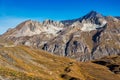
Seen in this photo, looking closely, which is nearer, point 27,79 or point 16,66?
point 27,79

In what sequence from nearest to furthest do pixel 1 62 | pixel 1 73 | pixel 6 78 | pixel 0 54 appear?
pixel 6 78 → pixel 1 73 → pixel 1 62 → pixel 0 54

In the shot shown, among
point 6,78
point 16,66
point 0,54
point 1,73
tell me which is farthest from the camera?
point 0,54

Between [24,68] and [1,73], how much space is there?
3471 inches

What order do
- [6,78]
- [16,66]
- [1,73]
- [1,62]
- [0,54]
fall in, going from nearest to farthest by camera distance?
[6,78], [1,73], [1,62], [16,66], [0,54]

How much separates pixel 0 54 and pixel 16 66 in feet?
64.9

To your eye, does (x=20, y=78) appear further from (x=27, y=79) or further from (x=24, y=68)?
(x=24, y=68)

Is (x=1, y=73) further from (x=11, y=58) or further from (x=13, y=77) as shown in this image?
(x=11, y=58)

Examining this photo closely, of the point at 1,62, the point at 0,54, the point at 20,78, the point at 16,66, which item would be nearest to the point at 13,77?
the point at 20,78

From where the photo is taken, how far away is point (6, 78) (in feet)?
294

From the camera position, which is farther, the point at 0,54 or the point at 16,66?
the point at 0,54

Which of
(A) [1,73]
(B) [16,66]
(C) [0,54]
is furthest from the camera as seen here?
(C) [0,54]

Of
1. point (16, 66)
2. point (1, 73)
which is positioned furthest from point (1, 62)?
point (1, 73)

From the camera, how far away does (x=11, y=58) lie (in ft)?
635

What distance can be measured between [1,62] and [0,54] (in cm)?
2725
